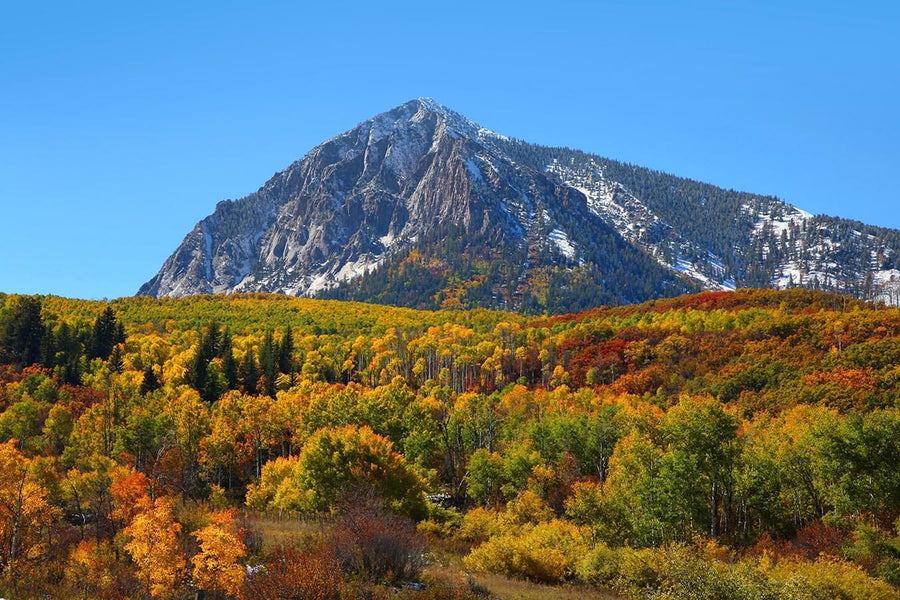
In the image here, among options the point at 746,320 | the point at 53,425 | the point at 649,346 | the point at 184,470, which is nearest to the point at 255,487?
A: the point at 184,470

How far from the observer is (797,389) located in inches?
3605

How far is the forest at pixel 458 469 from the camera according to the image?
33.6 m

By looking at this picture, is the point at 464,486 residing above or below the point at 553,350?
below

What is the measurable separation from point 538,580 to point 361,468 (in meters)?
16.8

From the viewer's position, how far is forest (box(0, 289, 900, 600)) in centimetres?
3356

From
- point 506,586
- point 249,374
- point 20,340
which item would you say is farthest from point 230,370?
point 506,586

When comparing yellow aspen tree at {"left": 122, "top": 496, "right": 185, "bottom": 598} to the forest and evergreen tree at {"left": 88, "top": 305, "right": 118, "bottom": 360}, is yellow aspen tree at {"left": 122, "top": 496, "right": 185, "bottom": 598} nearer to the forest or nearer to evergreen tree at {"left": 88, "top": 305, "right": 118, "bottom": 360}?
the forest

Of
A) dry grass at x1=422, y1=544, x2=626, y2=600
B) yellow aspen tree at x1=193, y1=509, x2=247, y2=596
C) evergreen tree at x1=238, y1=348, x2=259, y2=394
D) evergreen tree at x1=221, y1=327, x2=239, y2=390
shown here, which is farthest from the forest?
evergreen tree at x1=221, y1=327, x2=239, y2=390

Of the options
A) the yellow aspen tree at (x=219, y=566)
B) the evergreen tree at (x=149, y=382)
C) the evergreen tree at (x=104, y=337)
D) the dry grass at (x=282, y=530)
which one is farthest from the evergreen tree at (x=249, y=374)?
the yellow aspen tree at (x=219, y=566)

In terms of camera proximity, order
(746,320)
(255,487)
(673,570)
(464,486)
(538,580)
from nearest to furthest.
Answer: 1. (673,570)
2. (538,580)
3. (255,487)
4. (464,486)
5. (746,320)

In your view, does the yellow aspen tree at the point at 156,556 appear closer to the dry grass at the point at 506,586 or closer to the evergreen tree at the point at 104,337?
the dry grass at the point at 506,586

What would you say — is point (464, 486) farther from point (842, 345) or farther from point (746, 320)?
point (746, 320)

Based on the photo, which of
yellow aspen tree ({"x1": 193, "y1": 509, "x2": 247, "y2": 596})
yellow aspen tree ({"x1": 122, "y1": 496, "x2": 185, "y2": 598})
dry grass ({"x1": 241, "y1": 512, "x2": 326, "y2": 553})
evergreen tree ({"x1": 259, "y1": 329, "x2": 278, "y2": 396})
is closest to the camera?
yellow aspen tree ({"x1": 193, "y1": 509, "x2": 247, "y2": 596})

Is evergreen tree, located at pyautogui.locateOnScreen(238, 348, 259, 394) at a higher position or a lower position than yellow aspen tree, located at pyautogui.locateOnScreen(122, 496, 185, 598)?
higher
